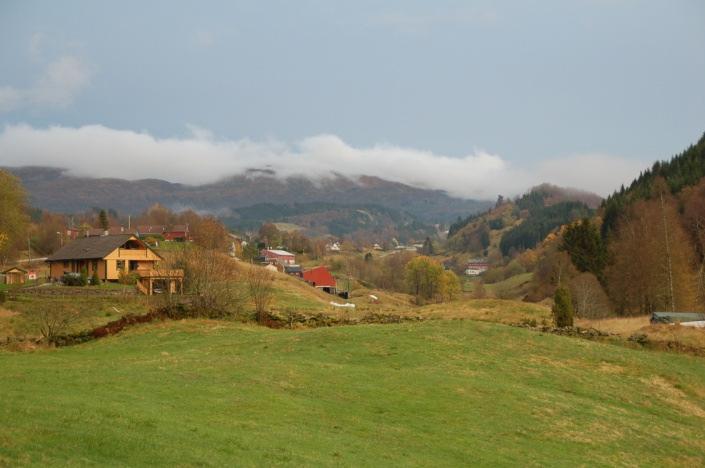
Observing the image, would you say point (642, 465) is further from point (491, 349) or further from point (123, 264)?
point (123, 264)

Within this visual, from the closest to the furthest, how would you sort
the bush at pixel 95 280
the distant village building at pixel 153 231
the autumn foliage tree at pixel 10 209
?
1. the autumn foliage tree at pixel 10 209
2. the bush at pixel 95 280
3. the distant village building at pixel 153 231

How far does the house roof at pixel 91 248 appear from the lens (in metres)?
88.0

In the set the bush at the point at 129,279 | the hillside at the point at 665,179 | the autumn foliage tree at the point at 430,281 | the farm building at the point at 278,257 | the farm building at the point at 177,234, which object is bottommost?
the autumn foliage tree at the point at 430,281

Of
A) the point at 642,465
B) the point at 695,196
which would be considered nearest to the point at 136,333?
the point at 642,465

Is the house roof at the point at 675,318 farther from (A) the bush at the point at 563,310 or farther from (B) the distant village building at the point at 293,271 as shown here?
(B) the distant village building at the point at 293,271

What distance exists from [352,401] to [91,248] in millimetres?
75433

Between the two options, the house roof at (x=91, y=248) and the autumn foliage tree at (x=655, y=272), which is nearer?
the autumn foliage tree at (x=655, y=272)

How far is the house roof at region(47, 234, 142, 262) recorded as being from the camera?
88000 mm

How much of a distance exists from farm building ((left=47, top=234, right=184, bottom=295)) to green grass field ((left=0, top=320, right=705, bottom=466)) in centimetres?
4901

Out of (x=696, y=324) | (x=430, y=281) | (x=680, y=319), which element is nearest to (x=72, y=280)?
(x=680, y=319)

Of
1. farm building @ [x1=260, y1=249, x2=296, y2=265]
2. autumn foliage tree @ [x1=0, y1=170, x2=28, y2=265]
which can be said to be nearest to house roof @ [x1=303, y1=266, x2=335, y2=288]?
farm building @ [x1=260, y1=249, x2=296, y2=265]

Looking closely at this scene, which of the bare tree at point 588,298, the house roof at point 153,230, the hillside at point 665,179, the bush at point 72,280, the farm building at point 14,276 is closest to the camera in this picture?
the bush at point 72,280

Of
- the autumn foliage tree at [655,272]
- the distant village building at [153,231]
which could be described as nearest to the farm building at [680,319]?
the autumn foliage tree at [655,272]

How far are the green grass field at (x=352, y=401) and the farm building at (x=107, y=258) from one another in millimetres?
49014
